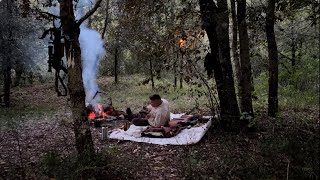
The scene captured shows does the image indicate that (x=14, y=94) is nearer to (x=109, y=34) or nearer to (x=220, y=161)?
(x=109, y=34)

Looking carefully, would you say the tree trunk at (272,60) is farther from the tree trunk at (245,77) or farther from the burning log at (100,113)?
the burning log at (100,113)

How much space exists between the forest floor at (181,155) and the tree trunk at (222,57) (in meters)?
0.46

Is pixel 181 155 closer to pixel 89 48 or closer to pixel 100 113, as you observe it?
pixel 100 113

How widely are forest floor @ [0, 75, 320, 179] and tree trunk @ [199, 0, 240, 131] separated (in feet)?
1.51

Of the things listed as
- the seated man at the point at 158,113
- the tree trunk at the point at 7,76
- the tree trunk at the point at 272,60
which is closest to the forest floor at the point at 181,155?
the tree trunk at the point at 272,60

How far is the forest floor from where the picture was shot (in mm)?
5508

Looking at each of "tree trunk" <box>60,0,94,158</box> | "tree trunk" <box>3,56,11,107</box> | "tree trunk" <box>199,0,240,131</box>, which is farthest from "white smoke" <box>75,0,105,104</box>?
"tree trunk" <box>60,0,94,158</box>

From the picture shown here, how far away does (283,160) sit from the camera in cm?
579

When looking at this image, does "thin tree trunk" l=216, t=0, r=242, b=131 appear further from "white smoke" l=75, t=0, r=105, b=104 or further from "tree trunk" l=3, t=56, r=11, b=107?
"white smoke" l=75, t=0, r=105, b=104

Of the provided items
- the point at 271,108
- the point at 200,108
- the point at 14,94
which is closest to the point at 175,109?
the point at 200,108

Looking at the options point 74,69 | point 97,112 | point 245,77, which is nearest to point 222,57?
point 245,77

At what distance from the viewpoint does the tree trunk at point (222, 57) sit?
8.15m

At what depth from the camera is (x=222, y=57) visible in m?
8.30

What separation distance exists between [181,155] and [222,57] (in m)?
2.58
